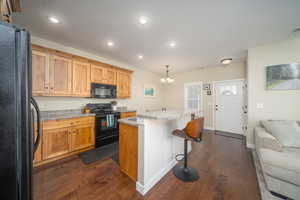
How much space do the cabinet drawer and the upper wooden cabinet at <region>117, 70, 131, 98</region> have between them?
127 centimetres

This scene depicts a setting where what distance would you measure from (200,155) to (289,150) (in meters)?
1.42

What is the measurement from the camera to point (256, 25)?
6.72ft

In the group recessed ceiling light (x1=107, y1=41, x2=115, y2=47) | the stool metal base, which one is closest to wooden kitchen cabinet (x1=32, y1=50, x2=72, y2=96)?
recessed ceiling light (x1=107, y1=41, x2=115, y2=47)

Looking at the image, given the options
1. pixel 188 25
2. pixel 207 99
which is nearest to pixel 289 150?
pixel 188 25

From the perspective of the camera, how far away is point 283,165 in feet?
4.65

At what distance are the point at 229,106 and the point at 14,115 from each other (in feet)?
17.2

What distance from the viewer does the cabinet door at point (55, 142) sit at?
7.05 ft

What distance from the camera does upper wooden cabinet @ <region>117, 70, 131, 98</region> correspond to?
3.73m

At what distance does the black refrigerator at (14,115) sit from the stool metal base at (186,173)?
1.90 metres

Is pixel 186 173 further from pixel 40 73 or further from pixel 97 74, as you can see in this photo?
pixel 40 73

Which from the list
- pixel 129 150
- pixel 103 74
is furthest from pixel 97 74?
pixel 129 150

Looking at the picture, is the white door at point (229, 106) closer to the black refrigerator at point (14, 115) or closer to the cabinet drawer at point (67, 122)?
the cabinet drawer at point (67, 122)

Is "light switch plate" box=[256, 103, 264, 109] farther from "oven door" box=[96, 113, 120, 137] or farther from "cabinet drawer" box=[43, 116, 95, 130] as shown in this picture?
"cabinet drawer" box=[43, 116, 95, 130]

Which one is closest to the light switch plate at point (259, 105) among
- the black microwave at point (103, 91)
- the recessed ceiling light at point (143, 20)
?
the recessed ceiling light at point (143, 20)
